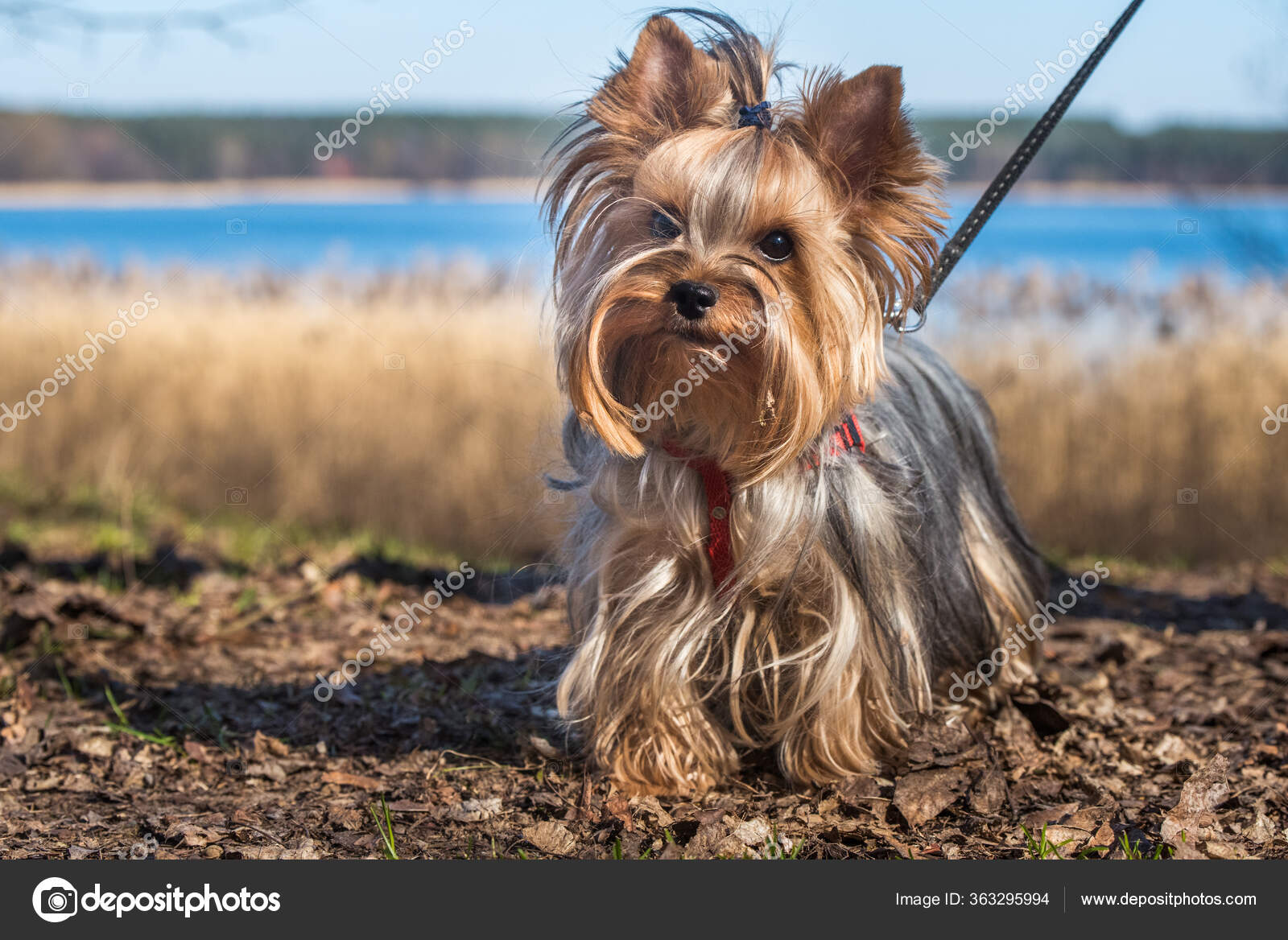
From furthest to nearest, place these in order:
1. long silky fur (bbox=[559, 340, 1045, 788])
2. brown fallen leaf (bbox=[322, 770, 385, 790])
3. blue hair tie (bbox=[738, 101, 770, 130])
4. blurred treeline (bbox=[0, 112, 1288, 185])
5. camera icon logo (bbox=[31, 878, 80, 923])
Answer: blurred treeline (bbox=[0, 112, 1288, 185]), brown fallen leaf (bbox=[322, 770, 385, 790]), long silky fur (bbox=[559, 340, 1045, 788]), blue hair tie (bbox=[738, 101, 770, 130]), camera icon logo (bbox=[31, 878, 80, 923])

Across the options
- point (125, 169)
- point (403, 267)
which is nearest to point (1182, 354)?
point (403, 267)

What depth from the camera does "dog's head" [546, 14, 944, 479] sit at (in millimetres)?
2807

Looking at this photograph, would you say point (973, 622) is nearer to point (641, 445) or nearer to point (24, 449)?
point (641, 445)

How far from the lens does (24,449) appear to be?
366 inches

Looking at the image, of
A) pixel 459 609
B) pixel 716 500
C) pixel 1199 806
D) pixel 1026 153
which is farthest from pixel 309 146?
pixel 1199 806

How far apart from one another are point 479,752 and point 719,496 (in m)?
1.21

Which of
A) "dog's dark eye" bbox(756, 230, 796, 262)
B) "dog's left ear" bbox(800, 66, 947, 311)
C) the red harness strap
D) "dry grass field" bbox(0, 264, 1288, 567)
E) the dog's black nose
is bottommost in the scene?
"dry grass field" bbox(0, 264, 1288, 567)

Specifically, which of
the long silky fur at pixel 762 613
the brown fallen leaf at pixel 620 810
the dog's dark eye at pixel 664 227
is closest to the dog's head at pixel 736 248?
the dog's dark eye at pixel 664 227

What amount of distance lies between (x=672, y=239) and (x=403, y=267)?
14038mm

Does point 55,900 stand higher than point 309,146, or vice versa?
point 309,146

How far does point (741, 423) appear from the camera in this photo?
298 cm

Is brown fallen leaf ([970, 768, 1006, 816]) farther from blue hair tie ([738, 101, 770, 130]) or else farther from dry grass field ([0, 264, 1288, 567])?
dry grass field ([0, 264, 1288, 567])

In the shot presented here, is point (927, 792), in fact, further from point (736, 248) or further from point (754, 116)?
point (754, 116)

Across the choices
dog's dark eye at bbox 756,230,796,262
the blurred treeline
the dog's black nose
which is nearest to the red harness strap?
the dog's black nose
